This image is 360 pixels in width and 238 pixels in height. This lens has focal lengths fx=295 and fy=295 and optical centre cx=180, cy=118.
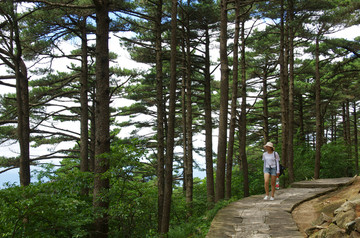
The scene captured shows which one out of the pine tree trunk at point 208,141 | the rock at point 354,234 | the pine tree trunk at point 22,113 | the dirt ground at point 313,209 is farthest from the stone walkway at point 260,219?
the pine tree trunk at point 22,113

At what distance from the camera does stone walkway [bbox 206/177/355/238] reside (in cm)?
542

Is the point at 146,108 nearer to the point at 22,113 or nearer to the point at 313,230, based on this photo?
the point at 22,113

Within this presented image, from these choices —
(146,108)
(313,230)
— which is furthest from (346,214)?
(146,108)

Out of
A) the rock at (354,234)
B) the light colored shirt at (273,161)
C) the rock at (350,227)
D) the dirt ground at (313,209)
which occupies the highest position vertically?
the light colored shirt at (273,161)

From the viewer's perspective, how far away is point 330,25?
1469cm

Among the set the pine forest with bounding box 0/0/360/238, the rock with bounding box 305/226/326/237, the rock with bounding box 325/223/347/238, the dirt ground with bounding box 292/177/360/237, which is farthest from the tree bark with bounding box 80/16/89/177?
the rock with bounding box 325/223/347/238

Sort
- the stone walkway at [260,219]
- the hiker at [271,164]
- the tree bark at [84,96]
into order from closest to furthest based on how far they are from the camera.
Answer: the stone walkway at [260,219] < the hiker at [271,164] < the tree bark at [84,96]

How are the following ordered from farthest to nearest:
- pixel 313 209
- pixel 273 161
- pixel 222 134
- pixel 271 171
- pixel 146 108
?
pixel 146 108
pixel 222 134
pixel 271 171
pixel 273 161
pixel 313 209

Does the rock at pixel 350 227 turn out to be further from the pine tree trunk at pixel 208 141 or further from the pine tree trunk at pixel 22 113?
the pine tree trunk at pixel 22 113

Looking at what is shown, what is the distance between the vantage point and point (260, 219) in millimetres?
6375

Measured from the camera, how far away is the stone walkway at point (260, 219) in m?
5.42

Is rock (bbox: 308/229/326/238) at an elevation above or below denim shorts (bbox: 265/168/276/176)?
below

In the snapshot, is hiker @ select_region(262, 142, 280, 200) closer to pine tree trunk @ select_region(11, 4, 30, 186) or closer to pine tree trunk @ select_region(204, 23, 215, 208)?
pine tree trunk @ select_region(204, 23, 215, 208)

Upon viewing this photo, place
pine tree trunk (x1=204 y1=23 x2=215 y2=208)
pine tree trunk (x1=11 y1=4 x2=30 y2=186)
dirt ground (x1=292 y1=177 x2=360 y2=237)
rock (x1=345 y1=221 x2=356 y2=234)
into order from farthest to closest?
pine tree trunk (x1=204 y1=23 x2=215 y2=208), pine tree trunk (x1=11 y1=4 x2=30 y2=186), dirt ground (x1=292 y1=177 x2=360 y2=237), rock (x1=345 y1=221 x2=356 y2=234)
